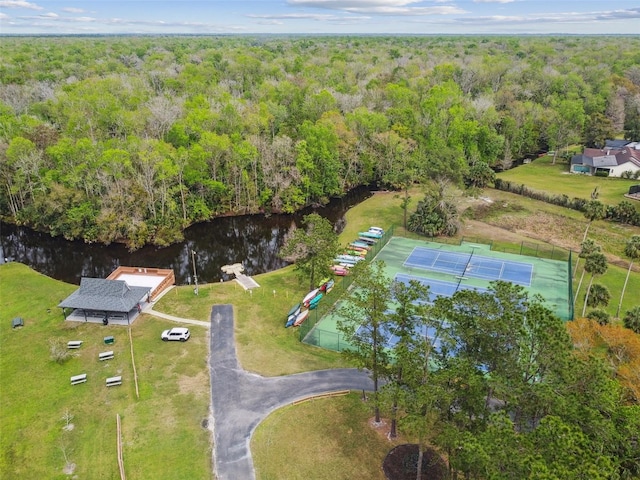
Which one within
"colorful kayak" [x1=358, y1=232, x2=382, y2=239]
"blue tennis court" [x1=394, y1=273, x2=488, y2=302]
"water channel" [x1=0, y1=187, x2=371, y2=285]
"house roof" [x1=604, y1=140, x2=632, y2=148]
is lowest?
"water channel" [x1=0, y1=187, x2=371, y2=285]

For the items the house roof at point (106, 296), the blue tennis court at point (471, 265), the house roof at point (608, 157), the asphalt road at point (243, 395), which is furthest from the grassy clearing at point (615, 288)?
the house roof at point (608, 157)

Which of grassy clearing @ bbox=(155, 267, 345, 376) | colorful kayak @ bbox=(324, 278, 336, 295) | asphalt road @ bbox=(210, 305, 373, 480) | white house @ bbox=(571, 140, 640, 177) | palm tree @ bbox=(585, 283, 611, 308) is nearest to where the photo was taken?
asphalt road @ bbox=(210, 305, 373, 480)

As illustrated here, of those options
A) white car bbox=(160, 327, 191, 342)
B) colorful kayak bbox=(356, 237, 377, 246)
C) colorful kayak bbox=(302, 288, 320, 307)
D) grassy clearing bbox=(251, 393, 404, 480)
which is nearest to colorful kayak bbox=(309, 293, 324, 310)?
colorful kayak bbox=(302, 288, 320, 307)

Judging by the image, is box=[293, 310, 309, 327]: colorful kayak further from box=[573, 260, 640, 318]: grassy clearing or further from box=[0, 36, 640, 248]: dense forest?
box=[0, 36, 640, 248]: dense forest

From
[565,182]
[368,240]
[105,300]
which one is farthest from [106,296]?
[565,182]

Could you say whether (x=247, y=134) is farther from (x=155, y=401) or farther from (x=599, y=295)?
(x=599, y=295)

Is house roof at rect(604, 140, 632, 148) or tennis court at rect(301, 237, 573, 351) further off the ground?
house roof at rect(604, 140, 632, 148)

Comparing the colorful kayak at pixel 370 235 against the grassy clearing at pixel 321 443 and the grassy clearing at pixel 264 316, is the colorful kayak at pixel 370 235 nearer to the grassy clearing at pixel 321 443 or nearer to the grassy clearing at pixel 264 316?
the grassy clearing at pixel 264 316
